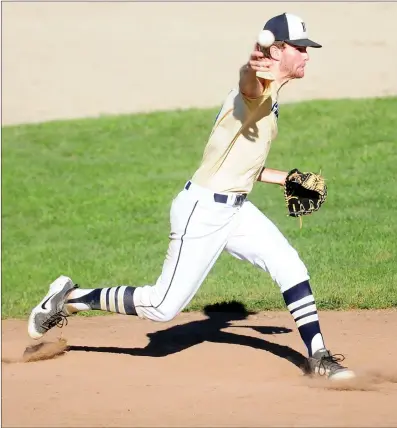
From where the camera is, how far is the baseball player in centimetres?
626

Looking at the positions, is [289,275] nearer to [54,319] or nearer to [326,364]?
[326,364]

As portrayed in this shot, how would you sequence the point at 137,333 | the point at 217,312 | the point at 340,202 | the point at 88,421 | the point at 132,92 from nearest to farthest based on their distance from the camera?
the point at 88,421
the point at 137,333
the point at 217,312
the point at 340,202
the point at 132,92

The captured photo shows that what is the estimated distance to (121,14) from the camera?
17641mm

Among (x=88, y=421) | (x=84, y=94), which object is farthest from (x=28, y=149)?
(x=88, y=421)

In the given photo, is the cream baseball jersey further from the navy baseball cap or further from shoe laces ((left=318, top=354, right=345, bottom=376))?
shoe laces ((left=318, top=354, right=345, bottom=376))

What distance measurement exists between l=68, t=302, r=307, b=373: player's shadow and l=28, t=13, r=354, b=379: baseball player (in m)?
0.50

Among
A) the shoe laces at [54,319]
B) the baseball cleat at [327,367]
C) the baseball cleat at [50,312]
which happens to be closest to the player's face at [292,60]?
the baseball cleat at [327,367]

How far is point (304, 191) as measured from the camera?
22.5 ft

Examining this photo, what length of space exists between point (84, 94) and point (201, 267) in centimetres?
981

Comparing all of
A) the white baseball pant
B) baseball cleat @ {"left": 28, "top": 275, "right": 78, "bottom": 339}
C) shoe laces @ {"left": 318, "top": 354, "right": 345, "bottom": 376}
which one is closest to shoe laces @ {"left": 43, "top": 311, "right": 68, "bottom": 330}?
baseball cleat @ {"left": 28, "top": 275, "right": 78, "bottom": 339}

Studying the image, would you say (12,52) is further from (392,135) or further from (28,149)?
(392,135)

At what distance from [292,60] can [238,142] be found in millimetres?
558

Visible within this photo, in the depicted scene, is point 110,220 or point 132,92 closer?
point 110,220

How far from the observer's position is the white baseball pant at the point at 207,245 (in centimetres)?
640
